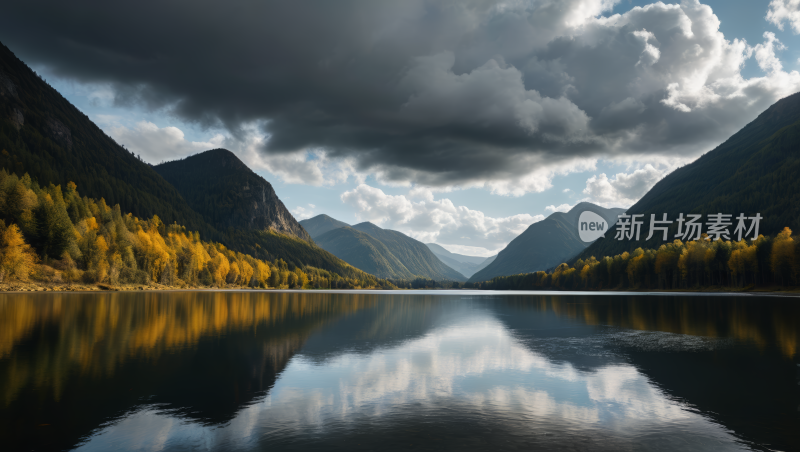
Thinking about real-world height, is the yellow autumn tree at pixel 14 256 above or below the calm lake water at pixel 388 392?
above

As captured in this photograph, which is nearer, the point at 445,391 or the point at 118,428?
the point at 118,428

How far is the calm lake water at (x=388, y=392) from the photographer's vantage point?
1393cm

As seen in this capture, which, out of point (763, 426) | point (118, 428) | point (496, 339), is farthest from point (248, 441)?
point (496, 339)

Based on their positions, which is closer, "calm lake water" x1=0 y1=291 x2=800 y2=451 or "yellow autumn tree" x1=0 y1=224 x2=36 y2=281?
"calm lake water" x1=0 y1=291 x2=800 y2=451

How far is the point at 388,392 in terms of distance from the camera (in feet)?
65.9

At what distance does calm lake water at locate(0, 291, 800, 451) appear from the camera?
45.7ft

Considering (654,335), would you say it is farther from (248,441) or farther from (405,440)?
(248,441)

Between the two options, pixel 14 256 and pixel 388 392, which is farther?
pixel 14 256

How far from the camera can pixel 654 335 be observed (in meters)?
41.0

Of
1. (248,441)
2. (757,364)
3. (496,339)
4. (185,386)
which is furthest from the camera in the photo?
(496,339)

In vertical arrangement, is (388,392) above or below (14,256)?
below

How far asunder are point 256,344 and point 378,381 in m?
15.3

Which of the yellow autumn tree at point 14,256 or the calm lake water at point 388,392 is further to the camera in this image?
the yellow autumn tree at point 14,256

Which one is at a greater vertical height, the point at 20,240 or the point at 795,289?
the point at 20,240
